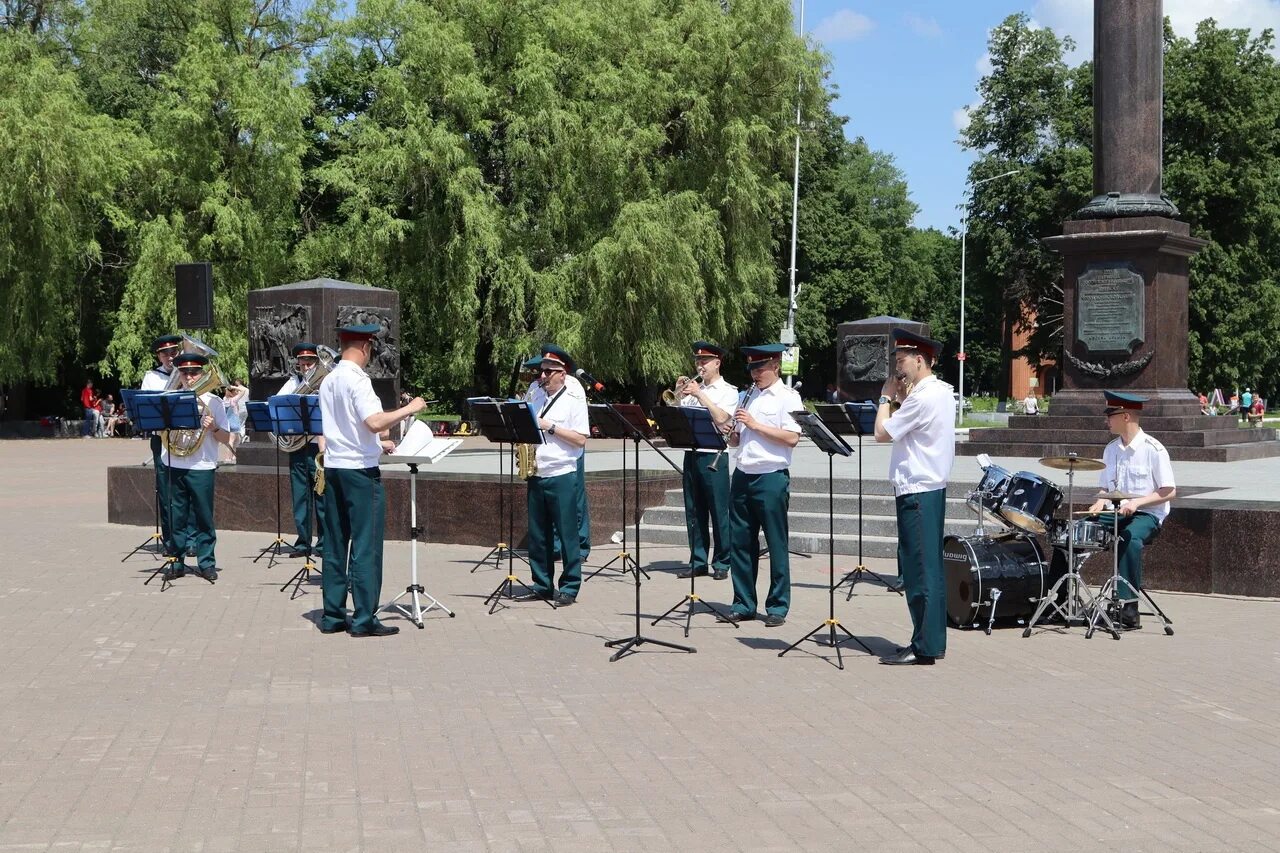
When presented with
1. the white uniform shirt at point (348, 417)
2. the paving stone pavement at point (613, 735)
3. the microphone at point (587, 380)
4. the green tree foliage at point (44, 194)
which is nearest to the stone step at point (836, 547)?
the paving stone pavement at point (613, 735)

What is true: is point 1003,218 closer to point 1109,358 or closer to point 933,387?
point 1109,358

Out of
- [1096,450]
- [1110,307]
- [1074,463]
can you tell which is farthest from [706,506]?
[1110,307]

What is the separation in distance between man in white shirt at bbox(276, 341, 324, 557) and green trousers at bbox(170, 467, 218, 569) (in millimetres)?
967

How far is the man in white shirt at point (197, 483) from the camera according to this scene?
13.2 meters

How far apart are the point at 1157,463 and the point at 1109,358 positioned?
30.0 ft

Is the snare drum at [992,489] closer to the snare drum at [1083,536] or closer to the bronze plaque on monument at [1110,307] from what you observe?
the snare drum at [1083,536]

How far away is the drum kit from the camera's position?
985cm

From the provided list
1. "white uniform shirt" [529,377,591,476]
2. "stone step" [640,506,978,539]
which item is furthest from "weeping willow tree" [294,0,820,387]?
"white uniform shirt" [529,377,591,476]

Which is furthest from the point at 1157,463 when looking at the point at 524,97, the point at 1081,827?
the point at 524,97

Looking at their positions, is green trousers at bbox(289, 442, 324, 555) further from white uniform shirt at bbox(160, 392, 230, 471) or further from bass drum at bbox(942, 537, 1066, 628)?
bass drum at bbox(942, 537, 1066, 628)

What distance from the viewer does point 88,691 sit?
26.3ft

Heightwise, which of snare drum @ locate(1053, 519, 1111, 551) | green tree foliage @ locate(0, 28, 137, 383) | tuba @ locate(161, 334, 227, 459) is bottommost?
snare drum @ locate(1053, 519, 1111, 551)

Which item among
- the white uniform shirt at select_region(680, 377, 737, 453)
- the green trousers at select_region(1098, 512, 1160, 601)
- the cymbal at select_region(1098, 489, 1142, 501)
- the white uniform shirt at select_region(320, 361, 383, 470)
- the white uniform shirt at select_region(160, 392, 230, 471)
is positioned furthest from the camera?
the white uniform shirt at select_region(160, 392, 230, 471)

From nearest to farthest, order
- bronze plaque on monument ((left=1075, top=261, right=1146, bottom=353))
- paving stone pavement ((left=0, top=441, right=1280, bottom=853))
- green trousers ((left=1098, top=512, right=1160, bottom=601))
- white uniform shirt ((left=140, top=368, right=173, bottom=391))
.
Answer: paving stone pavement ((left=0, top=441, right=1280, bottom=853))
green trousers ((left=1098, top=512, right=1160, bottom=601))
white uniform shirt ((left=140, top=368, right=173, bottom=391))
bronze plaque on monument ((left=1075, top=261, right=1146, bottom=353))
